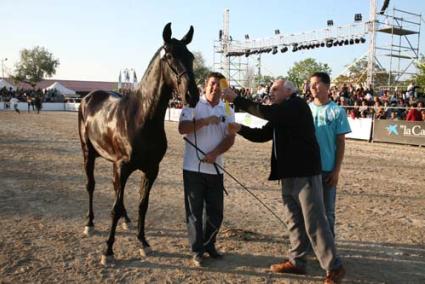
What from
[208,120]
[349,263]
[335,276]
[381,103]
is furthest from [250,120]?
[335,276]

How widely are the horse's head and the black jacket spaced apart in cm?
49

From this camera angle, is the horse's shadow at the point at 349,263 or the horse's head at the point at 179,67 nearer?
the horse's head at the point at 179,67

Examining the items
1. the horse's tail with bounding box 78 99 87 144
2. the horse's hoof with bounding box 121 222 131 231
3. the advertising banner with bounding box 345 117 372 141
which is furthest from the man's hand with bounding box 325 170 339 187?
the advertising banner with bounding box 345 117 372 141

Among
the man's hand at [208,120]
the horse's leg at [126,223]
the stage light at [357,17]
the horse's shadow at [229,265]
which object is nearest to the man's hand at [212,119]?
the man's hand at [208,120]

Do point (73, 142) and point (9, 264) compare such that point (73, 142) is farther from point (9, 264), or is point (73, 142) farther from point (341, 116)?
point (341, 116)

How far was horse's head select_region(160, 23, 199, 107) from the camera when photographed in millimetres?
3479

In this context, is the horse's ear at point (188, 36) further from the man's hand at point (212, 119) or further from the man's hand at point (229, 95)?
the man's hand at point (212, 119)


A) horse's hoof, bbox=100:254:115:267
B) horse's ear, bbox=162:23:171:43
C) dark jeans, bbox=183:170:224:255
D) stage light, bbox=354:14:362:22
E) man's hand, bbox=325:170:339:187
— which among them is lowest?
horse's hoof, bbox=100:254:115:267

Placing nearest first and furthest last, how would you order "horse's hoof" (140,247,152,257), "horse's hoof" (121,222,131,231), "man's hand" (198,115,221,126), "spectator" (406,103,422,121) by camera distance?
"man's hand" (198,115,221,126) → "horse's hoof" (140,247,152,257) → "horse's hoof" (121,222,131,231) → "spectator" (406,103,422,121)

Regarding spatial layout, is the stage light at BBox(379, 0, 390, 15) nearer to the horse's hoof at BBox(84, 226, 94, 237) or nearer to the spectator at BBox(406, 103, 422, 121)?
the spectator at BBox(406, 103, 422, 121)

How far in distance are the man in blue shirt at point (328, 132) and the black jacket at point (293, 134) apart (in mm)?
427

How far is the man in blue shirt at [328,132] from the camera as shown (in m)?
3.98

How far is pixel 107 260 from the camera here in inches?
160

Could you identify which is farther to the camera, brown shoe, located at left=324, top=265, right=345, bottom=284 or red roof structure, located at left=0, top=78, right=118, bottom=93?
red roof structure, located at left=0, top=78, right=118, bottom=93
